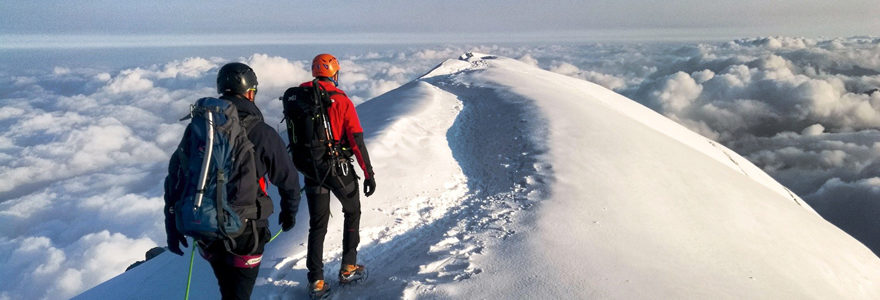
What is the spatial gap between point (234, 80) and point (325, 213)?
2.02m

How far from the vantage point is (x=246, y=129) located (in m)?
3.30

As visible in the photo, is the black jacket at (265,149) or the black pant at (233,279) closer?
the black jacket at (265,149)

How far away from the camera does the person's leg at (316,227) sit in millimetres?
4777

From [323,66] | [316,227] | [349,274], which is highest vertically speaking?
[323,66]

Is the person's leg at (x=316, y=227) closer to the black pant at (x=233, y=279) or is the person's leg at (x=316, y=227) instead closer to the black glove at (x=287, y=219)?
the black glove at (x=287, y=219)

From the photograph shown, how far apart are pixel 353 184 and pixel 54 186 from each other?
26076cm

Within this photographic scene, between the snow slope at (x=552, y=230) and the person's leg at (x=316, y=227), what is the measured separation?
55 cm

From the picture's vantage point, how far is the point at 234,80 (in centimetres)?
353

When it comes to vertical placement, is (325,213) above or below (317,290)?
above

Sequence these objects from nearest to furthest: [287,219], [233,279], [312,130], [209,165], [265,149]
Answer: [209,165] < [265,149] < [233,279] < [287,219] < [312,130]

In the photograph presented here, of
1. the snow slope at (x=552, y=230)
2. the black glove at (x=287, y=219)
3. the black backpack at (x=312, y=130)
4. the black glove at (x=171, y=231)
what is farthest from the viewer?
the snow slope at (x=552, y=230)

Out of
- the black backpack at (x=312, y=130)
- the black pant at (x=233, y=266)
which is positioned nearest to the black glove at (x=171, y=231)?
the black pant at (x=233, y=266)

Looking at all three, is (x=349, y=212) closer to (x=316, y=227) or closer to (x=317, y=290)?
(x=316, y=227)

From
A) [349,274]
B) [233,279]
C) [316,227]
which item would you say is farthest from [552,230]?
[233,279]
